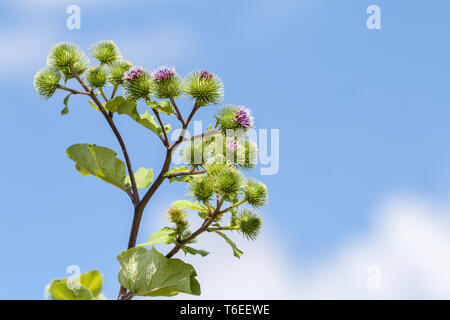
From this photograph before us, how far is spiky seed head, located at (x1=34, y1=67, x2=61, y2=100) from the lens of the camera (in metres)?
2.99

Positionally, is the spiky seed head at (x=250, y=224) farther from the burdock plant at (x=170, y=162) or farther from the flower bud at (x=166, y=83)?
the flower bud at (x=166, y=83)

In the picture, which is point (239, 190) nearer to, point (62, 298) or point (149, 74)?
point (149, 74)

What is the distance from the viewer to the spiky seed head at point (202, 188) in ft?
8.76

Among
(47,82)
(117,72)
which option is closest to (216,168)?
(117,72)

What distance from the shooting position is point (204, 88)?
2.73 metres

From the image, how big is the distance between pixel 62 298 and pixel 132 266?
18.1 inches

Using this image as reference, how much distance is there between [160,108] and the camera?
280cm

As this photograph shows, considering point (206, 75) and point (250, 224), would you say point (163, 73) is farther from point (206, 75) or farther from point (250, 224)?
point (250, 224)

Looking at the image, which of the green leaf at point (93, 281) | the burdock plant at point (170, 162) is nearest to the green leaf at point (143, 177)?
the burdock plant at point (170, 162)

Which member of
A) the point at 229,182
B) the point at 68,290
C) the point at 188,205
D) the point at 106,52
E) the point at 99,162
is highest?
the point at 106,52

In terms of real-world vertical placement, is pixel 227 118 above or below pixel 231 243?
above

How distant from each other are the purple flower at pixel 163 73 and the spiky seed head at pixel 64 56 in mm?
513

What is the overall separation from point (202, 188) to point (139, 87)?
0.69 meters
